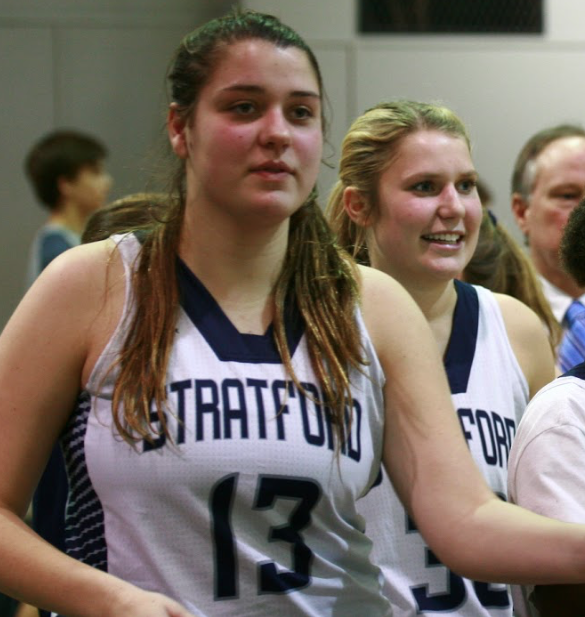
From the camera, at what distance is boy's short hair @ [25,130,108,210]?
183 inches

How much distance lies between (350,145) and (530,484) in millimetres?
1005

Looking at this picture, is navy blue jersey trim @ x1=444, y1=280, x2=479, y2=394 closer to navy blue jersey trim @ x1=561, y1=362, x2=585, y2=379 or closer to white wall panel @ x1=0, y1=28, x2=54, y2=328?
navy blue jersey trim @ x1=561, y1=362, x2=585, y2=379

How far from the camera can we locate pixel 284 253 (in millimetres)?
1672

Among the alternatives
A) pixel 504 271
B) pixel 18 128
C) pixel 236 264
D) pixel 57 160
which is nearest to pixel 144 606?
pixel 236 264

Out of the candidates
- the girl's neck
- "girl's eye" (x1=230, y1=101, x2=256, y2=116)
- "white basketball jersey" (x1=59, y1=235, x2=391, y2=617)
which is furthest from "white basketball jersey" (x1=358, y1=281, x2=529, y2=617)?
"girl's eye" (x1=230, y1=101, x2=256, y2=116)

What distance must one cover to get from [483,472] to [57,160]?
3058 mm

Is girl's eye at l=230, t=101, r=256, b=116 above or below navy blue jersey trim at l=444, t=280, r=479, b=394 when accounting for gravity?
above

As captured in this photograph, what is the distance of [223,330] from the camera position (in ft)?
5.17

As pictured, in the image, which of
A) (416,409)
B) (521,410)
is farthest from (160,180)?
(521,410)

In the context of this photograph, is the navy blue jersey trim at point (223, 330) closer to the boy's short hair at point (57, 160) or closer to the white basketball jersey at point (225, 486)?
the white basketball jersey at point (225, 486)

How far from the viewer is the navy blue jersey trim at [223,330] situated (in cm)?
156

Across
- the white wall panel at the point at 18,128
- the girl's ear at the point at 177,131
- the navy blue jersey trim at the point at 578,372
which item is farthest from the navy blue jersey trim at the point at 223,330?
the white wall panel at the point at 18,128

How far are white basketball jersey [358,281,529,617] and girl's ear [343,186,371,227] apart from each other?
284mm

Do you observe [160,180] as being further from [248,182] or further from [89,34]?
[89,34]
